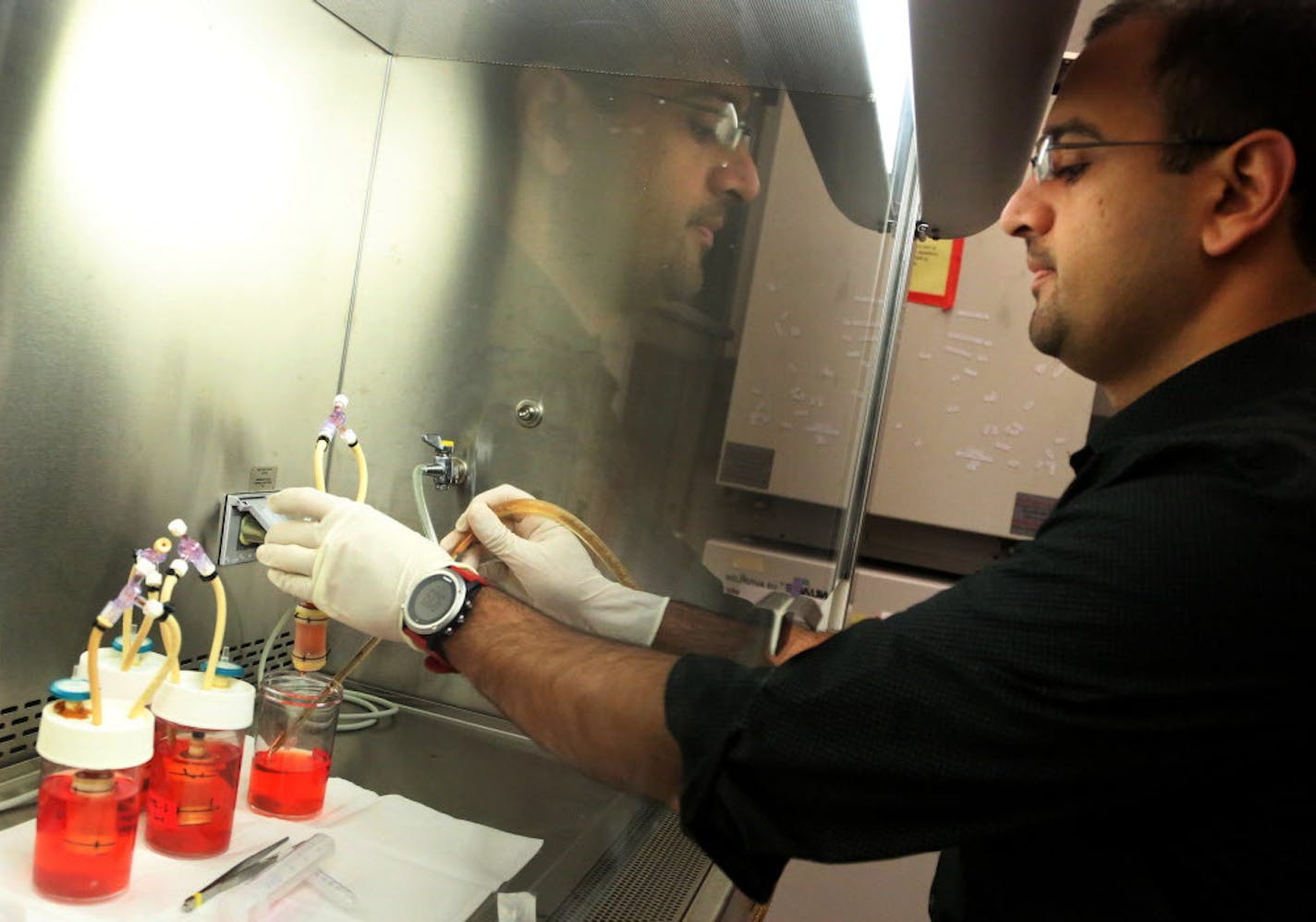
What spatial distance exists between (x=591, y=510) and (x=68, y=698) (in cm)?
69

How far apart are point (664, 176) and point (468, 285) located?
30cm

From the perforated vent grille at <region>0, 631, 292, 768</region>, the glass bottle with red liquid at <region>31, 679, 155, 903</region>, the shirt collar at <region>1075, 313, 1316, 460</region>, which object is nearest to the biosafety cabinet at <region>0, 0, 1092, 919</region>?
the perforated vent grille at <region>0, 631, 292, 768</region>

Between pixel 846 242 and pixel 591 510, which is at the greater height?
pixel 846 242

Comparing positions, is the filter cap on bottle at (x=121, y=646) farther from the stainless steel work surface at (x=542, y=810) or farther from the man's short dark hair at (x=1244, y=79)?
the man's short dark hair at (x=1244, y=79)

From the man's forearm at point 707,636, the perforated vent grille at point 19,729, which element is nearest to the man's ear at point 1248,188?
the man's forearm at point 707,636

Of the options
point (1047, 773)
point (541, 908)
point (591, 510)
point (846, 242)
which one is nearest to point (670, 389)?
point (591, 510)

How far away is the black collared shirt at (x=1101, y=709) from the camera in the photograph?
0.68 m

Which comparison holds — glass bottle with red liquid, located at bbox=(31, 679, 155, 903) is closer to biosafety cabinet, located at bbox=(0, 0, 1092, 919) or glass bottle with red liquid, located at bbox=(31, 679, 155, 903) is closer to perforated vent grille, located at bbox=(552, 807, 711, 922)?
biosafety cabinet, located at bbox=(0, 0, 1092, 919)

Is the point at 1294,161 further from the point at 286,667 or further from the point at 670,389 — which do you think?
the point at 286,667

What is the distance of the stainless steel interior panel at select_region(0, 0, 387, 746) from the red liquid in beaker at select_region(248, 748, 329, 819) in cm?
20

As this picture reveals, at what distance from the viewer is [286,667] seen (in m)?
1.35

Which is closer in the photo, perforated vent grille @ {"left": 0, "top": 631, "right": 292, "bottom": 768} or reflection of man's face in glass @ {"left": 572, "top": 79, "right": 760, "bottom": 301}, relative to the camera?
perforated vent grille @ {"left": 0, "top": 631, "right": 292, "bottom": 768}

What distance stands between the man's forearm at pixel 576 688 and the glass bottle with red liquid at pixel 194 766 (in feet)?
0.70

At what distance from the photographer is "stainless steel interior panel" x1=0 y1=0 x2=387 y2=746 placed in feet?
3.00
